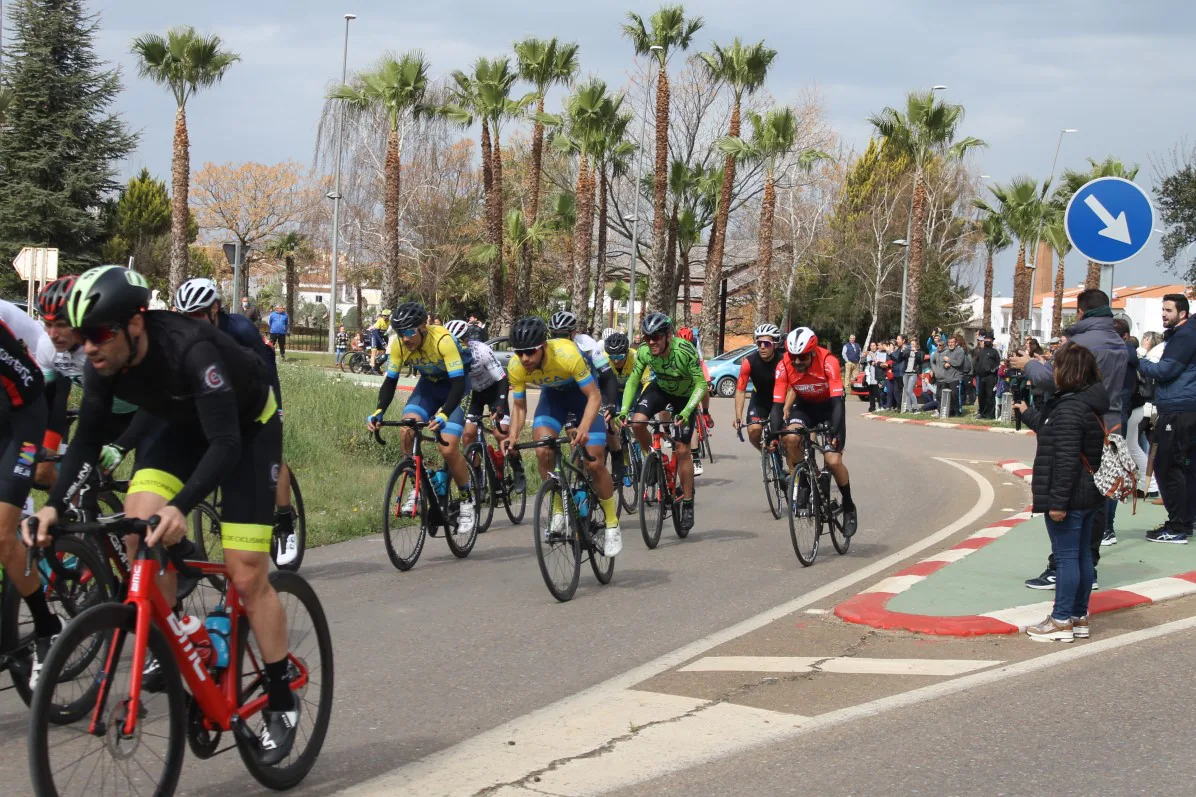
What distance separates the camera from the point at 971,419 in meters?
28.2

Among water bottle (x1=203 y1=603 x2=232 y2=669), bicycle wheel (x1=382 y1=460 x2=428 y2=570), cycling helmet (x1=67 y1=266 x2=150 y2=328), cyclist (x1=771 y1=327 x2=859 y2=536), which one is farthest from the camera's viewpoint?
cyclist (x1=771 y1=327 x2=859 y2=536)

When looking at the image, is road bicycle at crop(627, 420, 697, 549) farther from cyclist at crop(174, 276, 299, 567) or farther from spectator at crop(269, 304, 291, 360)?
spectator at crop(269, 304, 291, 360)

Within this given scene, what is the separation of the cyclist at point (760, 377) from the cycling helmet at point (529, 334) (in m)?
2.99

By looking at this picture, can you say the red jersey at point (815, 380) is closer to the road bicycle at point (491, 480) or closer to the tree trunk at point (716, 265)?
the road bicycle at point (491, 480)

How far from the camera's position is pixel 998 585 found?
29.0ft

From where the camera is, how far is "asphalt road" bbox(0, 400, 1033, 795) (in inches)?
209

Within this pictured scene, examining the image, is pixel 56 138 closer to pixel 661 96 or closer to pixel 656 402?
pixel 661 96

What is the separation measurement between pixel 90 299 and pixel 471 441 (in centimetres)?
715

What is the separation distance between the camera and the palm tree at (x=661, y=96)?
4144 centimetres

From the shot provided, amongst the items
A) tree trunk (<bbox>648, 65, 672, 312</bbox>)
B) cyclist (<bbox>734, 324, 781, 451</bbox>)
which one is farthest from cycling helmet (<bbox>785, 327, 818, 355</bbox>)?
tree trunk (<bbox>648, 65, 672, 312</bbox>)

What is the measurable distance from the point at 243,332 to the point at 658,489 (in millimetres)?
4471

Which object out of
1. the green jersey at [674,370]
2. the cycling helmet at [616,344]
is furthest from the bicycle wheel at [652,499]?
the cycling helmet at [616,344]

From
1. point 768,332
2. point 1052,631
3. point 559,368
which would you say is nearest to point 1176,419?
point 768,332

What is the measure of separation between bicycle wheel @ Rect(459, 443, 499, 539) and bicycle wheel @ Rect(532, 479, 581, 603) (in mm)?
2084
